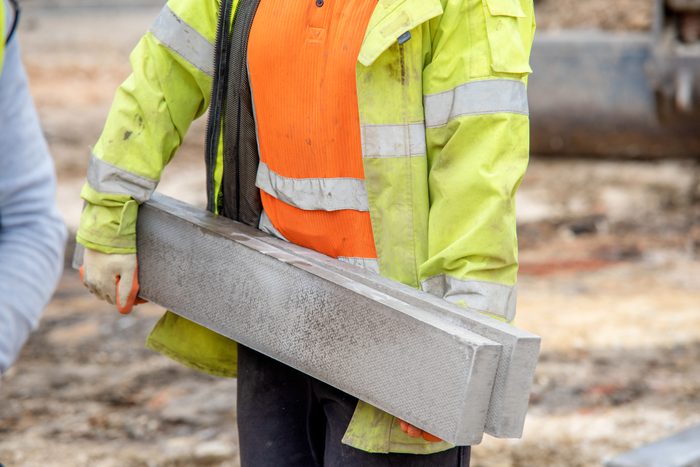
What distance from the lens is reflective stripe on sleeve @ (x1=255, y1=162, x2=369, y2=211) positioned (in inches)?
88.7

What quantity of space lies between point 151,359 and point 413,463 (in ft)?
9.81

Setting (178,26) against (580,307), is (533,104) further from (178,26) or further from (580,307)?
(178,26)

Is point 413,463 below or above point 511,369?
below

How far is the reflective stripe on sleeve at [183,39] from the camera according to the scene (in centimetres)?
240

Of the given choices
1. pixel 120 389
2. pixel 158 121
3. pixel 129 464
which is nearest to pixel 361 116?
pixel 158 121

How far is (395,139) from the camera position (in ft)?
7.08

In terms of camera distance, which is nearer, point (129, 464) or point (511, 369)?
point (511, 369)

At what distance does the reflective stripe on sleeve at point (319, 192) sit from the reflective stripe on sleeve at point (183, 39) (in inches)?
10.6

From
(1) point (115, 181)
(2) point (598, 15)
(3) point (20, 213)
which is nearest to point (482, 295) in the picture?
(1) point (115, 181)

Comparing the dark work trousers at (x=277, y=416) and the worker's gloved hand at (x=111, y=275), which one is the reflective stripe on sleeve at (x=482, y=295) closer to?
the dark work trousers at (x=277, y=416)

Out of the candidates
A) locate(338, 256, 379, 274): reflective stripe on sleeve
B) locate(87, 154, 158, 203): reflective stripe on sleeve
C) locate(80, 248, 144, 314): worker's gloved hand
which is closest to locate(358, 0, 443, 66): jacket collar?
locate(338, 256, 379, 274): reflective stripe on sleeve

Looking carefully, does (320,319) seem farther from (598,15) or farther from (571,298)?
(598,15)

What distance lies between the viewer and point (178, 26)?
2.40 meters

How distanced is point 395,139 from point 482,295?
13.2 inches
